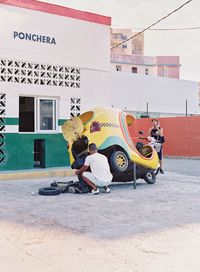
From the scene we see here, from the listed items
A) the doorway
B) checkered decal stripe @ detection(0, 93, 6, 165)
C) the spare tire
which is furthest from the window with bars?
the spare tire

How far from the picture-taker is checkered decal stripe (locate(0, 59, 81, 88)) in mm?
12789

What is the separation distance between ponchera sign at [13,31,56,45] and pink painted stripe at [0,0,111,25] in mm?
801

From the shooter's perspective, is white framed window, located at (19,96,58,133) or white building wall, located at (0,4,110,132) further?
white framed window, located at (19,96,58,133)

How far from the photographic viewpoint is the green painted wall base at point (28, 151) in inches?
508

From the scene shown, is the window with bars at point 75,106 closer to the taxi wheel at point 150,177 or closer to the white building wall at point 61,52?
the white building wall at point 61,52

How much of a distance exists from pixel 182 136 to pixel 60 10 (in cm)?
1152

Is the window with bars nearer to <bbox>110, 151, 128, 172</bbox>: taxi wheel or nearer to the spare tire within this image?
<bbox>110, 151, 128, 172</bbox>: taxi wheel

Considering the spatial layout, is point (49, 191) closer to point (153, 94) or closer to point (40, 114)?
point (40, 114)

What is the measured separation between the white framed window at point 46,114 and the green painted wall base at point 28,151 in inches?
13.4

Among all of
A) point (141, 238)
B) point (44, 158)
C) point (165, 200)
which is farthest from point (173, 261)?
point (44, 158)

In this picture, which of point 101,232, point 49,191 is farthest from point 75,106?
point 101,232

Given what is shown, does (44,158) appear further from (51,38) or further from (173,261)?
(173,261)

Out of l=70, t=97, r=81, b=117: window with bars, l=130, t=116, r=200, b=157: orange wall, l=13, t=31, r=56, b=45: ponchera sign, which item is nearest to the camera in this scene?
l=13, t=31, r=56, b=45: ponchera sign

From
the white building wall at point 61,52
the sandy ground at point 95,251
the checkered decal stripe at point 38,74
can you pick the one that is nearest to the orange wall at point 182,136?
the white building wall at point 61,52
